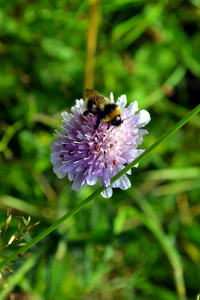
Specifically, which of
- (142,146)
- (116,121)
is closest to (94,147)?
(116,121)

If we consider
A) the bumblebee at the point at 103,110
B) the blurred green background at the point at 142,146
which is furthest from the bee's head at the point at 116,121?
the blurred green background at the point at 142,146

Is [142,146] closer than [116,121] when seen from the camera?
No

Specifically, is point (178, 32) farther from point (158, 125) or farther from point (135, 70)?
point (158, 125)

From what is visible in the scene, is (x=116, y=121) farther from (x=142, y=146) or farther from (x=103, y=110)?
(x=142, y=146)

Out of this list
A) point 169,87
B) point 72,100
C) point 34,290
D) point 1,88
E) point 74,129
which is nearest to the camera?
point 74,129

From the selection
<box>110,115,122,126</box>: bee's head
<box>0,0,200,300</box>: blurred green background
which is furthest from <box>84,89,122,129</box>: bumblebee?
<box>0,0,200,300</box>: blurred green background

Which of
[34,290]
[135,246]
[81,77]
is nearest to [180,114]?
A: [81,77]

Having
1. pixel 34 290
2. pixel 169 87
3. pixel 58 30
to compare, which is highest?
pixel 58 30

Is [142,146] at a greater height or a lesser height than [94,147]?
greater
